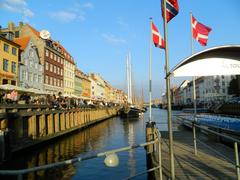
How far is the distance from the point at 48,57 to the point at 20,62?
46.8 ft

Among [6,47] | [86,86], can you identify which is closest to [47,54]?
[6,47]

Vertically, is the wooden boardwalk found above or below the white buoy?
below

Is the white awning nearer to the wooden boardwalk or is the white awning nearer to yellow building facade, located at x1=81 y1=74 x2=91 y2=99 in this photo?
the wooden boardwalk

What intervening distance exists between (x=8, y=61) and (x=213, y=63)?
40931 millimetres

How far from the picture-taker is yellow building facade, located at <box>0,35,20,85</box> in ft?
133

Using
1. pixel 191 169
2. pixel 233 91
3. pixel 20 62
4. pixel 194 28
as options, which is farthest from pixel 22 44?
pixel 233 91

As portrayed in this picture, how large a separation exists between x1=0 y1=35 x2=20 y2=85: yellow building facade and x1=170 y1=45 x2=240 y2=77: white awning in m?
38.0

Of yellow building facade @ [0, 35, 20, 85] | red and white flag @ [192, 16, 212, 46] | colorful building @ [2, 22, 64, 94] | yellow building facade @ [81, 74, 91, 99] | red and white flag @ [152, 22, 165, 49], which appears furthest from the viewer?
yellow building facade @ [81, 74, 91, 99]

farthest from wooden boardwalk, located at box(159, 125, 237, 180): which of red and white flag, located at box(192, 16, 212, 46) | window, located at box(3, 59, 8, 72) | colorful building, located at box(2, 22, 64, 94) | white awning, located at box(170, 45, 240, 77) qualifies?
colorful building, located at box(2, 22, 64, 94)

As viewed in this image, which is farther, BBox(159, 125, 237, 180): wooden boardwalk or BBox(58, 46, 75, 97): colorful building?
Answer: BBox(58, 46, 75, 97): colorful building

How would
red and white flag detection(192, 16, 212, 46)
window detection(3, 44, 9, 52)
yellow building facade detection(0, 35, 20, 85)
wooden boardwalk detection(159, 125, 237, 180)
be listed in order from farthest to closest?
window detection(3, 44, 9, 52), yellow building facade detection(0, 35, 20, 85), red and white flag detection(192, 16, 212, 46), wooden boardwalk detection(159, 125, 237, 180)

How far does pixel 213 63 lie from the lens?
669 centimetres

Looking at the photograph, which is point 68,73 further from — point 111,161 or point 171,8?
point 111,161

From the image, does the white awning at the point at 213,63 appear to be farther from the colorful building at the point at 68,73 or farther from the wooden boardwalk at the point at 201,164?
the colorful building at the point at 68,73
